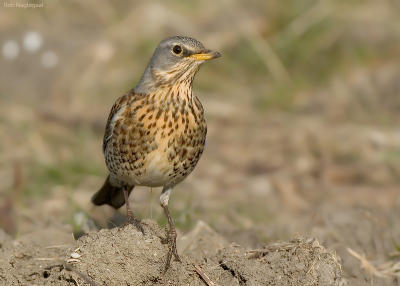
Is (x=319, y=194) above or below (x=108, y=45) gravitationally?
below

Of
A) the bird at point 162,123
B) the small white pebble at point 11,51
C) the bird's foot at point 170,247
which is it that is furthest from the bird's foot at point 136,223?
the small white pebble at point 11,51

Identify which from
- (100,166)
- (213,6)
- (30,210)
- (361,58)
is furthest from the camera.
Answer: (213,6)

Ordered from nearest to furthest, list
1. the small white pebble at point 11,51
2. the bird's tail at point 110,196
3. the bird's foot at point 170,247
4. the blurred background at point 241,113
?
the bird's foot at point 170,247
the bird's tail at point 110,196
the blurred background at point 241,113
the small white pebble at point 11,51

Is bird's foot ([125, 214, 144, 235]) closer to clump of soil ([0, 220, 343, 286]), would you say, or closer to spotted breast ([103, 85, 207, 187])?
clump of soil ([0, 220, 343, 286])

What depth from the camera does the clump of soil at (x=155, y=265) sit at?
14.4 feet

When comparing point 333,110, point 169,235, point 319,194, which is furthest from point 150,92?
point 333,110

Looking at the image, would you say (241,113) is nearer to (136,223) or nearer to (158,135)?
(158,135)

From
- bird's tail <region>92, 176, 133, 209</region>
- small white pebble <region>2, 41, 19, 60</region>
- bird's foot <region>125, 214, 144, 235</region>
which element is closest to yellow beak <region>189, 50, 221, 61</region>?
bird's foot <region>125, 214, 144, 235</region>

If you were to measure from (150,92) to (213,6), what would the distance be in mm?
8931

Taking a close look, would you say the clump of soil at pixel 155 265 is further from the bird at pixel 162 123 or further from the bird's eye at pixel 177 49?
the bird's eye at pixel 177 49

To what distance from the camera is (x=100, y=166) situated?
349 inches

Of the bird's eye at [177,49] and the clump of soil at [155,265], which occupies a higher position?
the bird's eye at [177,49]

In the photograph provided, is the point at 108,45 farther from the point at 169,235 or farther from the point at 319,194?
the point at 169,235

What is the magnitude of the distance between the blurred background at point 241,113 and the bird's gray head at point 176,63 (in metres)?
1.31
